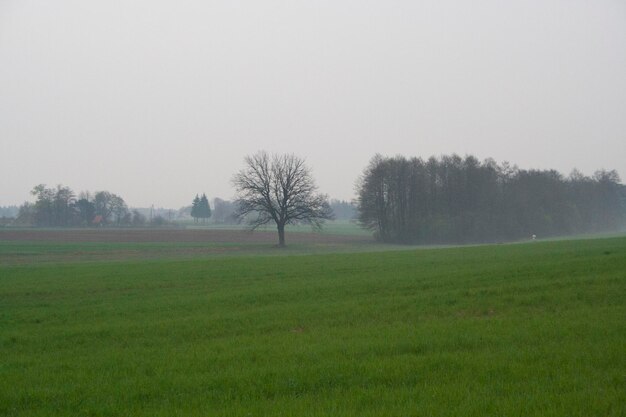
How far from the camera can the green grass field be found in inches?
282

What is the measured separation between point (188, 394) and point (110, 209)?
143 m

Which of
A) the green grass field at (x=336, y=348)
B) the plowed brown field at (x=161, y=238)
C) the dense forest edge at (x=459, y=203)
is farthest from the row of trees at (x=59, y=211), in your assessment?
the green grass field at (x=336, y=348)

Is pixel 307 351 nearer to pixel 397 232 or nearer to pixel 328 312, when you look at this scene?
pixel 328 312

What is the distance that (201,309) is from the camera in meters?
15.7

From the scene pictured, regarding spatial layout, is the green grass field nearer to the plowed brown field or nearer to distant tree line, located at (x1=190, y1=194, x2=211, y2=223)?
the plowed brown field

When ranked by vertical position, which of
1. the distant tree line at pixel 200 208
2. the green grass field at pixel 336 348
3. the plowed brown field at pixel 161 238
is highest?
the distant tree line at pixel 200 208

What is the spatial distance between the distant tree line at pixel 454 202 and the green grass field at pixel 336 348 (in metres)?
64.0

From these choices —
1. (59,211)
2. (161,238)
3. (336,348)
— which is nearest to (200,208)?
(59,211)

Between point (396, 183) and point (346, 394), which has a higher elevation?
point (396, 183)

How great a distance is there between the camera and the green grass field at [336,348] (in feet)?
23.5

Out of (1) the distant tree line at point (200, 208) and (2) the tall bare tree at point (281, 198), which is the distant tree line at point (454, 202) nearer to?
(2) the tall bare tree at point (281, 198)

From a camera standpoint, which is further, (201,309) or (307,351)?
(201,309)

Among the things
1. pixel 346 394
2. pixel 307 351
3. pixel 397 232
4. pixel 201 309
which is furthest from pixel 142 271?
pixel 397 232

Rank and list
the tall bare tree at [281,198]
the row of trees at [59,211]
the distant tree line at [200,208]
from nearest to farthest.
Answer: the tall bare tree at [281,198]
the row of trees at [59,211]
the distant tree line at [200,208]
